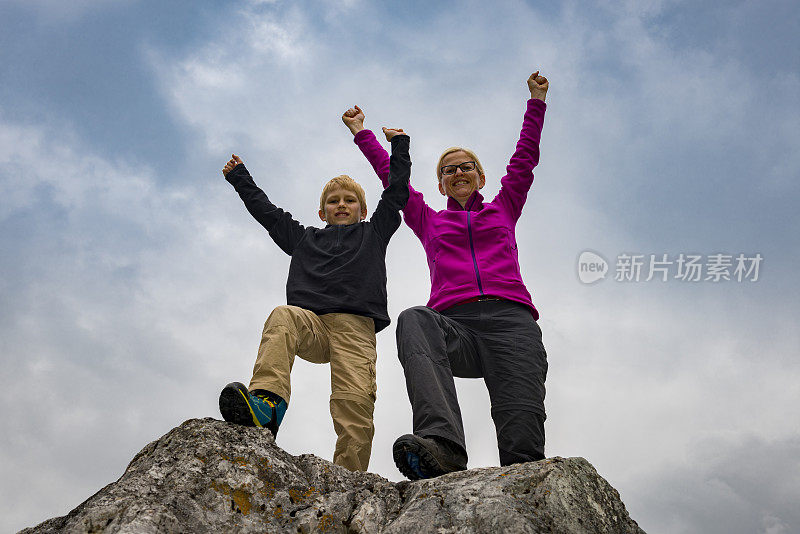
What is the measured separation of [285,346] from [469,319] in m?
1.34

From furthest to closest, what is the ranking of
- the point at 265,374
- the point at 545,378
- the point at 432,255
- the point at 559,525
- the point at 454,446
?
the point at 432,255, the point at 545,378, the point at 265,374, the point at 454,446, the point at 559,525

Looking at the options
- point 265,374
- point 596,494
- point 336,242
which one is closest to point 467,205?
point 336,242

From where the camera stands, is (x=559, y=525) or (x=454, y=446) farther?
(x=454, y=446)

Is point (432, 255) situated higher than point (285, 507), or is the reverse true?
point (432, 255)

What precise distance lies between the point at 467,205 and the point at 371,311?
1.29 m

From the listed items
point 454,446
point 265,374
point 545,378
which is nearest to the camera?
point 454,446

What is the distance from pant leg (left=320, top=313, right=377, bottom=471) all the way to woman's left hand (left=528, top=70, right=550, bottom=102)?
265 centimetres

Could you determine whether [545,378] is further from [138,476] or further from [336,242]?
[138,476]

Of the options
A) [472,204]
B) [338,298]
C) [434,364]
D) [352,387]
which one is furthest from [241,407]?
[472,204]

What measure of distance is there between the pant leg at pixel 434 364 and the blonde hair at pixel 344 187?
2246 millimetres

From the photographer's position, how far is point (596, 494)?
2979 millimetres

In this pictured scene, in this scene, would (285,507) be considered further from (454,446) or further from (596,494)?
(596,494)

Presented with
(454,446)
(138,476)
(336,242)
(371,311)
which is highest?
Result: (336,242)

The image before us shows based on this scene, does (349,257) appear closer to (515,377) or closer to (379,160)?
(379,160)
